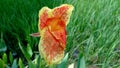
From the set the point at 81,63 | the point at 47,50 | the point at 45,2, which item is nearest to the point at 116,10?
the point at 45,2

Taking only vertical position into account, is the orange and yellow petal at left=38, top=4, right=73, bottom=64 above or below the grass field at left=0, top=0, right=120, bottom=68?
below

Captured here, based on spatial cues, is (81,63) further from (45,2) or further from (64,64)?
(45,2)

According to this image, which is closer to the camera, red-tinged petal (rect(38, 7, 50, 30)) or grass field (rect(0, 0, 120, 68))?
red-tinged petal (rect(38, 7, 50, 30))

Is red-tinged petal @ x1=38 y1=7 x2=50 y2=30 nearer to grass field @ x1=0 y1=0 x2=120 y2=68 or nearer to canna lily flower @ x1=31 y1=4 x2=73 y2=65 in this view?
canna lily flower @ x1=31 y1=4 x2=73 y2=65

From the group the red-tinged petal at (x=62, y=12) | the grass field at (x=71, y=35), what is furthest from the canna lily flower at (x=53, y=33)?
the grass field at (x=71, y=35)

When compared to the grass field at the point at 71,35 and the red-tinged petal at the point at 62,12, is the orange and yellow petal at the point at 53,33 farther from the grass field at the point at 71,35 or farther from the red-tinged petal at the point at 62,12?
the grass field at the point at 71,35

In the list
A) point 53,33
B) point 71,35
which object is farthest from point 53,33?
point 71,35

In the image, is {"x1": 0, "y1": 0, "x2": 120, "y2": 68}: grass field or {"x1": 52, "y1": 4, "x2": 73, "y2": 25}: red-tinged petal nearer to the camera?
{"x1": 52, "y1": 4, "x2": 73, "y2": 25}: red-tinged petal

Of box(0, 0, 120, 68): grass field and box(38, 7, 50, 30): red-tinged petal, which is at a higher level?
box(0, 0, 120, 68): grass field

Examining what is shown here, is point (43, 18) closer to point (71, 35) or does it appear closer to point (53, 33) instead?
point (53, 33)

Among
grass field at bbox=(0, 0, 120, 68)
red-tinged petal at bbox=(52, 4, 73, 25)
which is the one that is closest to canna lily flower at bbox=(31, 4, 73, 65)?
red-tinged petal at bbox=(52, 4, 73, 25)
